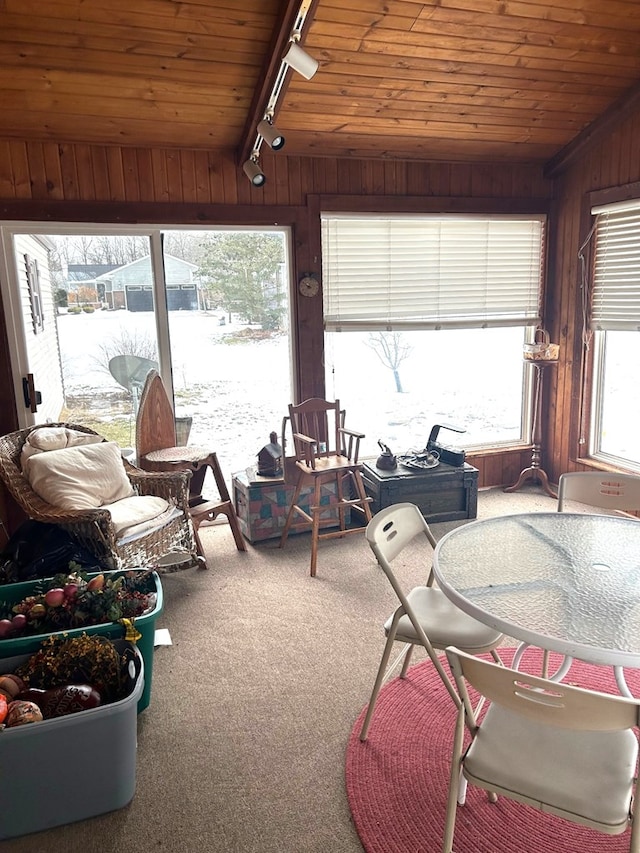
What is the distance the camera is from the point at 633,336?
437 cm

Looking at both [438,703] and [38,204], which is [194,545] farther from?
[38,204]

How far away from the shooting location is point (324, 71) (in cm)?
344

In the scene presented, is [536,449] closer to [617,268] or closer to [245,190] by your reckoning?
[617,268]

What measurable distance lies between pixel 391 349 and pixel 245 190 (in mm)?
1515

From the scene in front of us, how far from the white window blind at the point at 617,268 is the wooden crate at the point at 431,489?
145cm

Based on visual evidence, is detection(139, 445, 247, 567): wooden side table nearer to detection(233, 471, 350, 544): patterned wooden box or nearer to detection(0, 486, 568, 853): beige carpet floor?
detection(233, 471, 350, 544): patterned wooden box

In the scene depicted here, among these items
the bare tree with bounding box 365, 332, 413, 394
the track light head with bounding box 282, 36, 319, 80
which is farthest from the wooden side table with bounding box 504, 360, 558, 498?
the track light head with bounding box 282, 36, 319, 80

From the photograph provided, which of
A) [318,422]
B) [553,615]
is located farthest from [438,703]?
[318,422]

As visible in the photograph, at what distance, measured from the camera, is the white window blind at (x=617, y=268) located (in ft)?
13.8

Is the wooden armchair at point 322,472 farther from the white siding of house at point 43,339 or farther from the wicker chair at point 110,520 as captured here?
the white siding of house at point 43,339

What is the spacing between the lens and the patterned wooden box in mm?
3986

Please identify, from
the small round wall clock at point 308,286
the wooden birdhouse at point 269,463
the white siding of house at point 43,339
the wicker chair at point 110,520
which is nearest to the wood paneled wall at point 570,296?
the small round wall clock at point 308,286

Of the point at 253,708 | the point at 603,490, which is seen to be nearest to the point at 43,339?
the point at 253,708

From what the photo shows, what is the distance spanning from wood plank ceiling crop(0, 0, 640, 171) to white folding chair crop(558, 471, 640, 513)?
7.78ft
